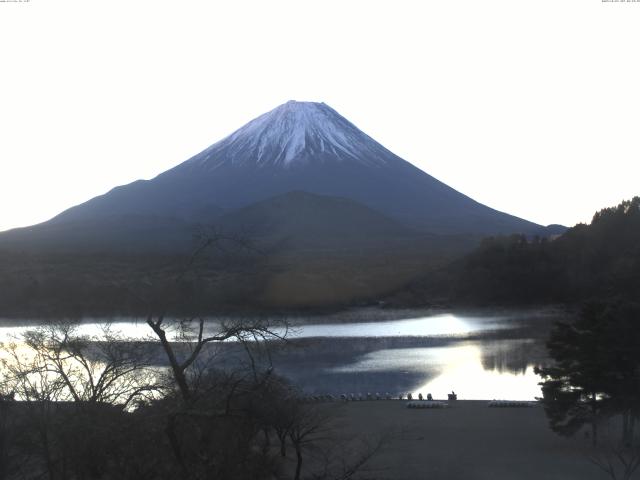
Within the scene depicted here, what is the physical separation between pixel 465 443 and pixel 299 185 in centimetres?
7414

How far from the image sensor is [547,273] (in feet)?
147

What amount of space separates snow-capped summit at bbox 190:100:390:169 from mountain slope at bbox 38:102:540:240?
102 millimetres

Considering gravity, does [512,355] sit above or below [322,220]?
below

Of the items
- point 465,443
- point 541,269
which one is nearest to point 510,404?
point 465,443

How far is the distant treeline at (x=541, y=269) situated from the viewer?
4369 centimetres

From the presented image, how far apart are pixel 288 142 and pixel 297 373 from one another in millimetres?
72884

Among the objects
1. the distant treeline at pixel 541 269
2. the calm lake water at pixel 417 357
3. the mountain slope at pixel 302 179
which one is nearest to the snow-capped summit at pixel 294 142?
the mountain slope at pixel 302 179

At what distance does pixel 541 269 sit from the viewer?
45062 mm

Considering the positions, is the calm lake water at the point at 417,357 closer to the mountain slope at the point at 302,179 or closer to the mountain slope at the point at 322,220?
the mountain slope at the point at 322,220

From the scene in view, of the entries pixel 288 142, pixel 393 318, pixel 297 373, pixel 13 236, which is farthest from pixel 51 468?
pixel 288 142

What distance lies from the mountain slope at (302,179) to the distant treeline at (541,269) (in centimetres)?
2838

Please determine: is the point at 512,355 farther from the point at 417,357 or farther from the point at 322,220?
the point at 322,220

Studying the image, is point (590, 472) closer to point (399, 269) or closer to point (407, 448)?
point (407, 448)

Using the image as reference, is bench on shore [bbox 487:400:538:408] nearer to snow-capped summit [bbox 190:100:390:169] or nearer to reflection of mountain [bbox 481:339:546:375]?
reflection of mountain [bbox 481:339:546:375]
